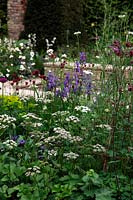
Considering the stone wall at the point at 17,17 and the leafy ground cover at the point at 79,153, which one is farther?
the stone wall at the point at 17,17

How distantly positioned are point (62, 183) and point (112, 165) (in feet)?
1.32

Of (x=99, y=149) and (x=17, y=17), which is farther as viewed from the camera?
(x=17, y=17)

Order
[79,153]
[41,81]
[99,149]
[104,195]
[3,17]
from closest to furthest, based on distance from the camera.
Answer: [104,195] → [99,149] → [79,153] → [41,81] → [3,17]

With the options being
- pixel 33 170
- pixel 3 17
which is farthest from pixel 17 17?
pixel 33 170

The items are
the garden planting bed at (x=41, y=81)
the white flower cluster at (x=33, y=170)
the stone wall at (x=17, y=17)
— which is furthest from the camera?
the stone wall at (x=17, y=17)

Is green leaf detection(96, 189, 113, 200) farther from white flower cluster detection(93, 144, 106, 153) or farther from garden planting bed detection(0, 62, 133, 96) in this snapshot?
garden planting bed detection(0, 62, 133, 96)

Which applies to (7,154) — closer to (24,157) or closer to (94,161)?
(24,157)

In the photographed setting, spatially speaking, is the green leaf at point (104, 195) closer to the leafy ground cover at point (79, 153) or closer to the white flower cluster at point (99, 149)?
the leafy ground cover at point (79, 153)

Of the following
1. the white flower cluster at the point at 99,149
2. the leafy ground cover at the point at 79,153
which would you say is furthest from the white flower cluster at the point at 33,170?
the white flower cluster at the point at 99,149

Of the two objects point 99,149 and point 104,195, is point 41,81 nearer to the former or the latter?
point 99,149

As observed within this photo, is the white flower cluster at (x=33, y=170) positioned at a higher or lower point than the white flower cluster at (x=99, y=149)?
lower

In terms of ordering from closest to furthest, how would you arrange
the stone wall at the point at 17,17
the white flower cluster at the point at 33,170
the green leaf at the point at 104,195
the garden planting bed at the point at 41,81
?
1. the green leaf at the point at 104,195
2. the white flower cluster at the point at 33,170
3. the garden planting bed at the point at 41,81
4. the stone wall at the point at 17,17

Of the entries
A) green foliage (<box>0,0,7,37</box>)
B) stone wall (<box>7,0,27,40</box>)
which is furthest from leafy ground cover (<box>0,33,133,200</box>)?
green foliage (<box>0,0,7,37</box>)

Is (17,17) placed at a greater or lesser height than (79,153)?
lesser
